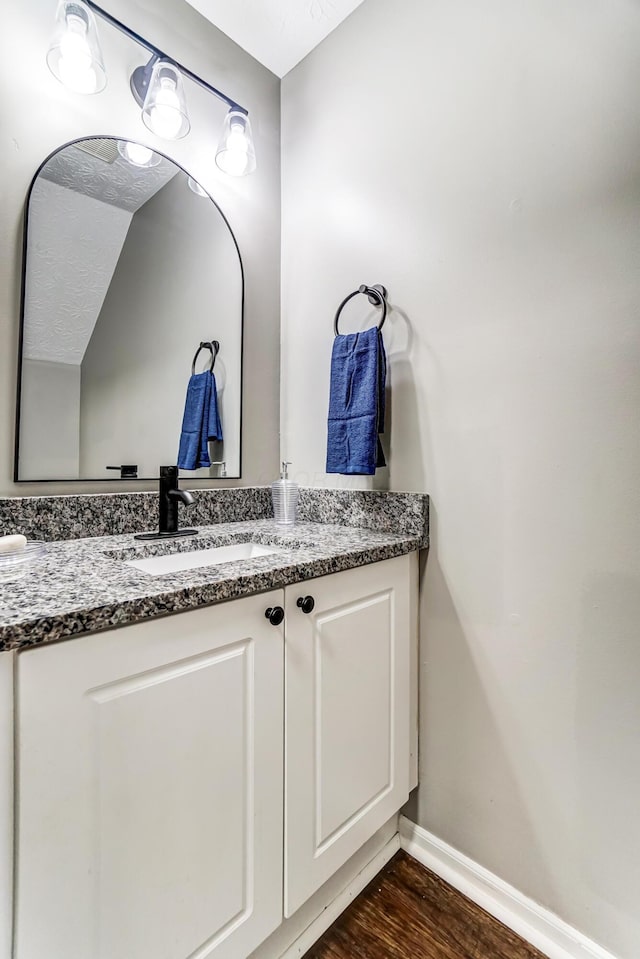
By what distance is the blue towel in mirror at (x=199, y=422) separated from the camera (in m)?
1.40

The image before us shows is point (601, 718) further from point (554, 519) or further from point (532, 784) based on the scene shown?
point (554, 519)

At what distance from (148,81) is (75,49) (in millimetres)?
244

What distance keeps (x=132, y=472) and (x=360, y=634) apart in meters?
0.78

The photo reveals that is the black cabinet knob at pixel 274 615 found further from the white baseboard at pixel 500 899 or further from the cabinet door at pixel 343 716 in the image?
the white baseboard at pixel 500 899

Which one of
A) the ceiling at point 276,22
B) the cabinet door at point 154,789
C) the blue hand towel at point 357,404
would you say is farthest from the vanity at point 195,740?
the ceiling at point 276,22

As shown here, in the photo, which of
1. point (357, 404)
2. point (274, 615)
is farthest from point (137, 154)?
point (274, 615)

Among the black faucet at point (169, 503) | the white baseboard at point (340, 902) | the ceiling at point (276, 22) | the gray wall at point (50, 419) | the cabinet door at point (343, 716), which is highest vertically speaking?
the ceiling at point (276, 22)

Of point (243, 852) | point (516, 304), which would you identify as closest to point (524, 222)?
point (516, 304)

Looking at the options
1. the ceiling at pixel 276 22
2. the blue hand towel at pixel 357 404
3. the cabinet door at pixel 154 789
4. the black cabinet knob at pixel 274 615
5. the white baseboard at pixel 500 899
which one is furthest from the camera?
the ceiling at pixel 276 22

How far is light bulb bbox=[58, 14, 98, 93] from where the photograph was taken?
3.45 ft

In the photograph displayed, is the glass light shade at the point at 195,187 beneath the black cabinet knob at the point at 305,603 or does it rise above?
above

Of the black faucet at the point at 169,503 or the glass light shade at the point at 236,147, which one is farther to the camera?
the glass light shade at the point at 236,147

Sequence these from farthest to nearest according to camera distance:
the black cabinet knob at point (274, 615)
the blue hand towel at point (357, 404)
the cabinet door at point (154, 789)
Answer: the blue hand towel at point (357, 404) < the black cabinet knob at point (274, 615) < the cabinet door at point (154, 789)

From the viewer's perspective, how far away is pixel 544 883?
100cm
